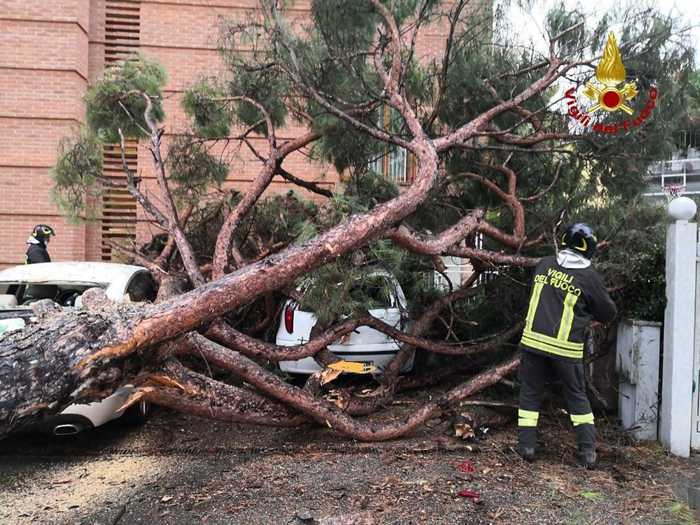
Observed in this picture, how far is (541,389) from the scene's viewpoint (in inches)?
163

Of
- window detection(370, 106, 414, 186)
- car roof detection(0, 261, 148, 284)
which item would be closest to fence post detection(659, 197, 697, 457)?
window detection(370, 106, 414, 186)

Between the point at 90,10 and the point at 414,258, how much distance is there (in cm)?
969

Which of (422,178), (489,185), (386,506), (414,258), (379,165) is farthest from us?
(379,165)

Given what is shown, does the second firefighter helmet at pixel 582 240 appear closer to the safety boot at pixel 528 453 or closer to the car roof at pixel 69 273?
the safety boot at pixel 528 453

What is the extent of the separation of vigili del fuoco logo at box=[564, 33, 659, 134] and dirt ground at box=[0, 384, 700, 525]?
112 inches

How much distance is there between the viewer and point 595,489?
3.59 m

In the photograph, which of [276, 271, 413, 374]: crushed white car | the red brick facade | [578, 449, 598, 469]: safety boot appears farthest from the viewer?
the red brick facade

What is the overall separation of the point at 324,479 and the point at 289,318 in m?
2.29

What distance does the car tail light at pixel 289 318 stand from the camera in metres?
5.76

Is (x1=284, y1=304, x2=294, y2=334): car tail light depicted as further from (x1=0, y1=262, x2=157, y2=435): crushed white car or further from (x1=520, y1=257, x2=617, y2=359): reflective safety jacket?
(x1=520, y1=257, x2=617, y2=359): reflective safety jacket

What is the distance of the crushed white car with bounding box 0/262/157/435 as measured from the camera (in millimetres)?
3984

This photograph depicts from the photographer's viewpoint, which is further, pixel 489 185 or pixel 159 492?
pixel 489 185

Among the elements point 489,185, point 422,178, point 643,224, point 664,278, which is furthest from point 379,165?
point 664,278

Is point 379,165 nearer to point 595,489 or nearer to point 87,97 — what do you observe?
point 87,97
